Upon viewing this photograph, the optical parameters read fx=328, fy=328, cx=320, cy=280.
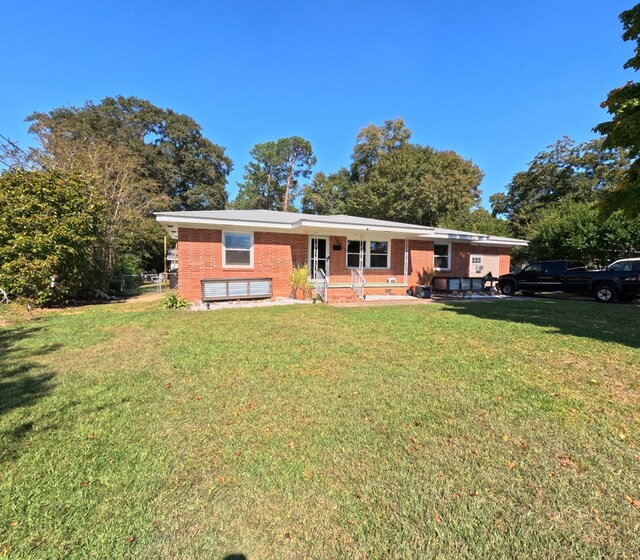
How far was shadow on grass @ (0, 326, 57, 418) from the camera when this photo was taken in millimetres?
3812

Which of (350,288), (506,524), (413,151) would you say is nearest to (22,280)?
(350,288)

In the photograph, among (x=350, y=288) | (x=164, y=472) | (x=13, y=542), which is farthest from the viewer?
(x=350, y=288)

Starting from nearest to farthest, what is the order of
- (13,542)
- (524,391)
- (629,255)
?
(13,542) < (524,391) < (629,255)

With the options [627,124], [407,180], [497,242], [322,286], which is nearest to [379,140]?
[407,180]

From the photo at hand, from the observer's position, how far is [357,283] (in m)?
13.7

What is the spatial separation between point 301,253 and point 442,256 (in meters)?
8.08

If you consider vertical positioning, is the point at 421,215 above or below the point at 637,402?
above

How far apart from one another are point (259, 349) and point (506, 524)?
436 centimetres

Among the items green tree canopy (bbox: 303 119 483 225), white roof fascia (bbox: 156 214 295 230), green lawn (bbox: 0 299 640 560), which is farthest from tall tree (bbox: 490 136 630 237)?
green lawn (bbox: 0 299 640 560)

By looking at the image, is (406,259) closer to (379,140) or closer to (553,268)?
(553,268)

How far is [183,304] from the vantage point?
11.0 metres

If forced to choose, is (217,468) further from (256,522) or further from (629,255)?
(629,255)

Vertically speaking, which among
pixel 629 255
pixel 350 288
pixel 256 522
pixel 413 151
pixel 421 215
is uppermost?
pixel 413 151

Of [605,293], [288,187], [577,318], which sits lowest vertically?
[577,318]
